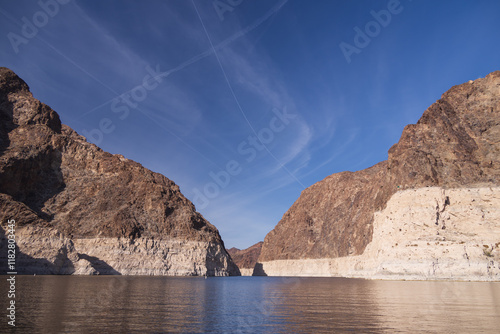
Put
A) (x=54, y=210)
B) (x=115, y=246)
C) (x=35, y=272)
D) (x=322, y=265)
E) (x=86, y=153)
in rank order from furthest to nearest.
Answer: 1. (x=322, y=265)
2. (x=86, y=153)
3. (x=54, y=210)
4. (x=115, y=246)
5. (x=35, y=272)

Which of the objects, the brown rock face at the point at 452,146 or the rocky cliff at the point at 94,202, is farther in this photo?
the rocky cliff at the point at 94,202

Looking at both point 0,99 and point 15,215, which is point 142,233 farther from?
point 0,99

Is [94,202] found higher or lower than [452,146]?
lower

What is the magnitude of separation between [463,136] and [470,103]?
313 inches

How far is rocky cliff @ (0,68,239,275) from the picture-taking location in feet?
233

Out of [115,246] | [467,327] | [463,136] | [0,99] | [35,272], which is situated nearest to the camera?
[467,327]

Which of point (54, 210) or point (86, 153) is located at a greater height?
point (86, 153)

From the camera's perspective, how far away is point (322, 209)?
Answer: 483 feet

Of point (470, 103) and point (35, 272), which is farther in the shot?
point (470, 103)

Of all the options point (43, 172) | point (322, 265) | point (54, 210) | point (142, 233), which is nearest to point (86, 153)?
point (43, 172)

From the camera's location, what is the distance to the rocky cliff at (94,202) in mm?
70875

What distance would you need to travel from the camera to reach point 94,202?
265 feet

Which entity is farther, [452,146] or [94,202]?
[94,202]

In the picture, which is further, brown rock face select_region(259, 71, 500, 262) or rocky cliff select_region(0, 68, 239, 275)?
rocky cliff select_region(0, 68, 239, 275)
